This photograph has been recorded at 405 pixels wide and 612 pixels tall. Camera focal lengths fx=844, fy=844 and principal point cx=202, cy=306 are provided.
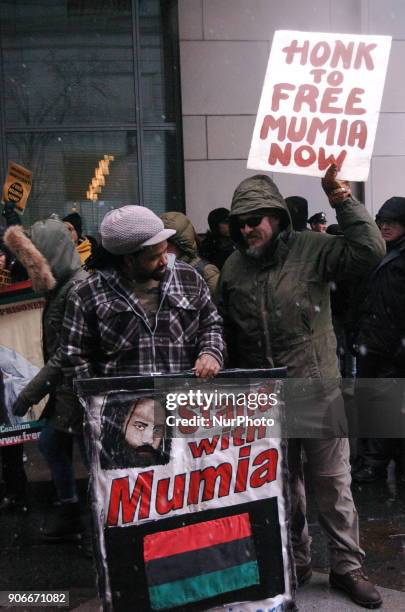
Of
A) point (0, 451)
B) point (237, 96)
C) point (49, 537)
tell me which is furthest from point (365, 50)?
point (237, 96)

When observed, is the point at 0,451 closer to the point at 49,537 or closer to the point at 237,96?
the point at 49,537

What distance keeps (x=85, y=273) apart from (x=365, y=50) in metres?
2.11

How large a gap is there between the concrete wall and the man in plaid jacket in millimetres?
6181

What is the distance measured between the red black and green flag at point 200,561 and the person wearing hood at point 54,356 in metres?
1.44

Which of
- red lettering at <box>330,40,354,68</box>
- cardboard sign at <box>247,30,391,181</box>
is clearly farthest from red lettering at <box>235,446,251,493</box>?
red lettering at <box>330,40,354,68</box>

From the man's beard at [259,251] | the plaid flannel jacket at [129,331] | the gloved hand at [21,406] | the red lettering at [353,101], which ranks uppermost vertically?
the red lettering at [353,101]

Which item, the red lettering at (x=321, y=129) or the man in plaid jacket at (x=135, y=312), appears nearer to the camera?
the man in plaid jacket at (x=135, y=312)

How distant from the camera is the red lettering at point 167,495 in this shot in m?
3.45

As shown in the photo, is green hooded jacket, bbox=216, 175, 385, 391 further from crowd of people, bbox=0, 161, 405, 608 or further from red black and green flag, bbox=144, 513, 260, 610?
red black and green flag, bbox=144, 513, 260, 610

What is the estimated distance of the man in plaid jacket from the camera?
12.2ft

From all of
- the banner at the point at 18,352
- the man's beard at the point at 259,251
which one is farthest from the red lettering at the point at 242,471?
the banner at the point at 18,352

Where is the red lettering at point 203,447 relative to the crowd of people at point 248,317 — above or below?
below

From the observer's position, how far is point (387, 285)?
5812mm

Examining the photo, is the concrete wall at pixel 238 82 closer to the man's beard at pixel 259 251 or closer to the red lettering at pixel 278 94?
the red lettering at pixel 278 94
